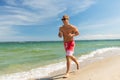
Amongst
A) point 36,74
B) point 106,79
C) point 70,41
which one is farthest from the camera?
point 36,74

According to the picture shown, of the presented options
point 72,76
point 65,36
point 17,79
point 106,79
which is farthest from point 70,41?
point 17,79

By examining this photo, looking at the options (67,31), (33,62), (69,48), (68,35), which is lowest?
(33,62)

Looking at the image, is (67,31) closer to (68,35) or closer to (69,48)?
(68,35)

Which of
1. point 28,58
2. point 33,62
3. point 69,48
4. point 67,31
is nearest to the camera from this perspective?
point 69,48

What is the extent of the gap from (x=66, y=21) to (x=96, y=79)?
1.95 m

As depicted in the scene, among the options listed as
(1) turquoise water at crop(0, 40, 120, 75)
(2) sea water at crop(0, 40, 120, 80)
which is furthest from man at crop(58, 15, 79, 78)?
(1) turquoise water at crop(0, 40, 120, 75)

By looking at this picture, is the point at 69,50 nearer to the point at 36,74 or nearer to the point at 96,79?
the point at 96,79

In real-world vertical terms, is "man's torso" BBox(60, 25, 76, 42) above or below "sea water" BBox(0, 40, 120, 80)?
above

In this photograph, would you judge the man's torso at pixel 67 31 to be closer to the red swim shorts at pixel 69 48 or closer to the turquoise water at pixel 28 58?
the red swim shorts at pixel 69 48

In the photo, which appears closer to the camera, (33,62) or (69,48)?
(69,48)

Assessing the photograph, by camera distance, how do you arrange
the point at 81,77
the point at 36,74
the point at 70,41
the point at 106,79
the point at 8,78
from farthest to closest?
the point at 36,74 < the point at 8,78 < the point at 70,41 < the point at 81,77 < the point at 106,79

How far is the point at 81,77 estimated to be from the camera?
6.32 meters

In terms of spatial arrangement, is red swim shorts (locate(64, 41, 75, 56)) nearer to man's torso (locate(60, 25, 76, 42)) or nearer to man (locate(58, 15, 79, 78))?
man (locate(58, 15, 79, 78))

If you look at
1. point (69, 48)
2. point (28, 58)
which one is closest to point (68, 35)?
point (69, 48)
